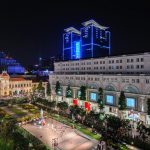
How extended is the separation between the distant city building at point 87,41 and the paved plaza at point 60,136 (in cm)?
7947

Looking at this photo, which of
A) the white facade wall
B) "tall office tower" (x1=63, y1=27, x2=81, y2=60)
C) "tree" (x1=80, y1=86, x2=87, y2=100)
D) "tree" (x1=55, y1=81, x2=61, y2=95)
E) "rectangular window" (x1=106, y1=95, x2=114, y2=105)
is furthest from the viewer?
"tall office tower" (x1=63, y1=27, x2=81, y2=60)

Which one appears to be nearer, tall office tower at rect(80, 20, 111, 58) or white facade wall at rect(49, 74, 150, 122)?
white facade wall at rect(49, 74, 150, 122)

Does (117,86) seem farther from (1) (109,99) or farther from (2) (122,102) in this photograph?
(2) (122,102)

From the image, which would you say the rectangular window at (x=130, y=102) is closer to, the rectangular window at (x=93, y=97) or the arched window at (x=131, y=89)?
the arched window at (x=131, y=89)

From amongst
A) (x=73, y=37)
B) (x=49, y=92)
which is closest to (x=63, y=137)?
(x=49, y=92)

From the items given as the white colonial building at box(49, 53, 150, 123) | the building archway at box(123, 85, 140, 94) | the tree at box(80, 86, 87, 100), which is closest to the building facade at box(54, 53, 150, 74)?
the white colonial building at box(49, 53, 150, 123)

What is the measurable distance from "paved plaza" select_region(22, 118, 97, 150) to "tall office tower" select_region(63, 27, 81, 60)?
308ft

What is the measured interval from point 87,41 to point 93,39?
5031 mm

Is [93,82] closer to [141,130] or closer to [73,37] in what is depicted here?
[141,130]

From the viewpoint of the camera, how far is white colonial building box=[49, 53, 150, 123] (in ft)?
204

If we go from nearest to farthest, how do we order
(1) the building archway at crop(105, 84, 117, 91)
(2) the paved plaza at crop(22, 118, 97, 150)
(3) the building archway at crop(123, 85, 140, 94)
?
(2) the paved plaza at crop(22, 118, 97, 150) → (3) the building archway at crop(123, 85, 140, 94) → (1) the building archway at crop(105, 84, 117, 91)

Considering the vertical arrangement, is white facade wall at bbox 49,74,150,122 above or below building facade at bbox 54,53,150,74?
below

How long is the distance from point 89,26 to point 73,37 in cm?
2185

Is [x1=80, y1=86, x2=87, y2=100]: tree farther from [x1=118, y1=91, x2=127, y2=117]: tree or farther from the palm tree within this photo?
the palm tree
